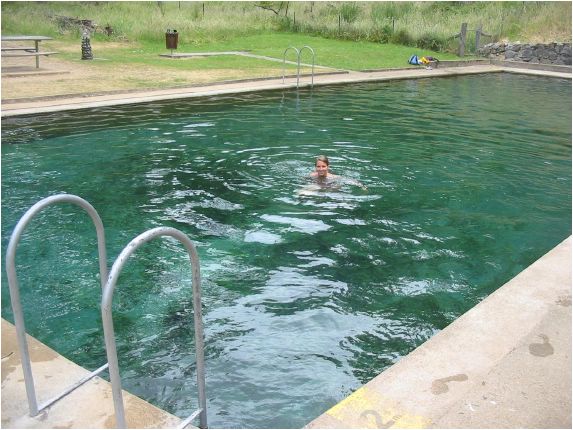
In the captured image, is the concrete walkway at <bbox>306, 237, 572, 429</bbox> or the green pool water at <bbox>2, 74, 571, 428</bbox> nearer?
the concrete walkway at <bbox>306, 237, 572, 429</bbox>

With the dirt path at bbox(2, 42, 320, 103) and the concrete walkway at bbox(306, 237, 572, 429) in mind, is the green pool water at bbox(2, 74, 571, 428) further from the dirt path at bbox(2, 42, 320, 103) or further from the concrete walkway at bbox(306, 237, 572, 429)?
the dirt path at bbox(2, 42, 320, 103)

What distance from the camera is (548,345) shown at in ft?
13.8

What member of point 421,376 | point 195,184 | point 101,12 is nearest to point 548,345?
point 421,376

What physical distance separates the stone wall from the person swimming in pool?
20729mm

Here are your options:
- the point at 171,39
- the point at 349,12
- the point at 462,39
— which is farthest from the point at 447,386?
the point at 349,12

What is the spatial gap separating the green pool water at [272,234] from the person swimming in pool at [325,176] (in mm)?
142

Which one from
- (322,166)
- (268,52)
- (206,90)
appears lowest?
(322,166)

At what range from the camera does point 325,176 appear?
874cm

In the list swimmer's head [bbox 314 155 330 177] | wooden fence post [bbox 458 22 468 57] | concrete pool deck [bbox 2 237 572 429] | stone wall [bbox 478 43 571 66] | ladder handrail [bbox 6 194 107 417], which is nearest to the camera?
ladder handrail [bbox 6 194 107 417]

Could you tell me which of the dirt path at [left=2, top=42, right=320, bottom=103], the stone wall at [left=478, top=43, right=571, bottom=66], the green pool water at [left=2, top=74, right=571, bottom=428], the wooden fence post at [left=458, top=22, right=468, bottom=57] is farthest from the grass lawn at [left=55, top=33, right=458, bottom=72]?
the green pool water at [left=2, top=74, right=571, bottom=428]

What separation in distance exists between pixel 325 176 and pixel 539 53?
21.5 meters

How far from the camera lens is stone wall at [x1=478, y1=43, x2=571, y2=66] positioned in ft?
85.2

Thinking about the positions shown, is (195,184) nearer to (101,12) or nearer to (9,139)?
(9,139)

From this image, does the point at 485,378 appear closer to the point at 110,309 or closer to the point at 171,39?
the point at 110,309
